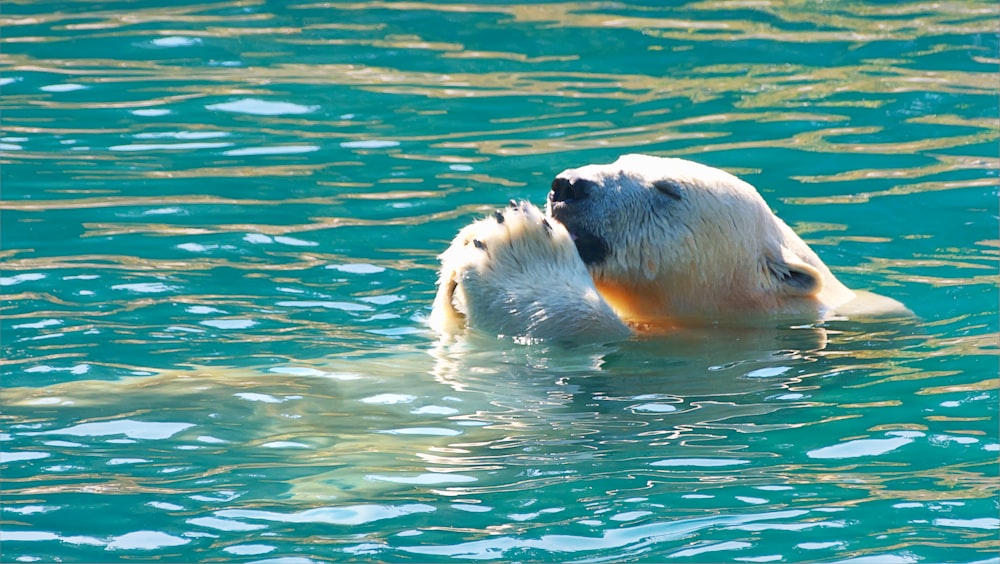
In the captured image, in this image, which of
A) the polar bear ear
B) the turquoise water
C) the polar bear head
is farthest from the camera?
the polar bear ear

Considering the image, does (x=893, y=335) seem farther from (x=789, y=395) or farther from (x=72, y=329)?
(x=72, y=329)

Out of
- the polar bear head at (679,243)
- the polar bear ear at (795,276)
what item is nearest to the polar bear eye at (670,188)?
the polar bear head at (679,243)

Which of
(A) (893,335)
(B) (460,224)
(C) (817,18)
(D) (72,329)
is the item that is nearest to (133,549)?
(D) (72,329)

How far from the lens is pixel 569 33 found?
11.6 metres

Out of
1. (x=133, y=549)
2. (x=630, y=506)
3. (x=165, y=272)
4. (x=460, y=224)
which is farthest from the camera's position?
(x=460, y=224)

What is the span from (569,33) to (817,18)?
2.09m

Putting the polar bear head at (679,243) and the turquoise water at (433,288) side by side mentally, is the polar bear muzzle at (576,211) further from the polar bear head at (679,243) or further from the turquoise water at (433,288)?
the turquoise water at (433,288)

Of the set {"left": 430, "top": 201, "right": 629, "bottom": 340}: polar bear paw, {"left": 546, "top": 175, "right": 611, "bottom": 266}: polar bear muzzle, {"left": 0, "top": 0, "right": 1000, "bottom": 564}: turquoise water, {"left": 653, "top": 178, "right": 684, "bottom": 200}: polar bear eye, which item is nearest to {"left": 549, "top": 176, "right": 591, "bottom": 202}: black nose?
{"left": 546, "top": 175, "right": 611, "bottom": 266}: polar bear muzzle

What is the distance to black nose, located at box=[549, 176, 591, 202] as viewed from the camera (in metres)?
5.91

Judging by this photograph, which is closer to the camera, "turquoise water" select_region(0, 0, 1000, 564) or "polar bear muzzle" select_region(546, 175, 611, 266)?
"turquoise water" select_region(0, 0, 1000, 564)

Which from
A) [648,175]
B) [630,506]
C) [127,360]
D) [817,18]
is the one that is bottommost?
[630,506]

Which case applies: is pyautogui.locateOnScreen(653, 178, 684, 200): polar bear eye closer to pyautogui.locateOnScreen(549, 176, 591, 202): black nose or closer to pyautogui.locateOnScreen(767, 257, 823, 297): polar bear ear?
pyautogui.locateOnScreen(549, 176, 591, 202): black nose

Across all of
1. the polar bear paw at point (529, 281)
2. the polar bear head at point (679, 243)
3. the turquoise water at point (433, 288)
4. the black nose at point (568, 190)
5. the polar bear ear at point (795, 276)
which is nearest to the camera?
the turquoise water at point (433, 288)

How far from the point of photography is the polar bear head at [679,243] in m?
6.01
